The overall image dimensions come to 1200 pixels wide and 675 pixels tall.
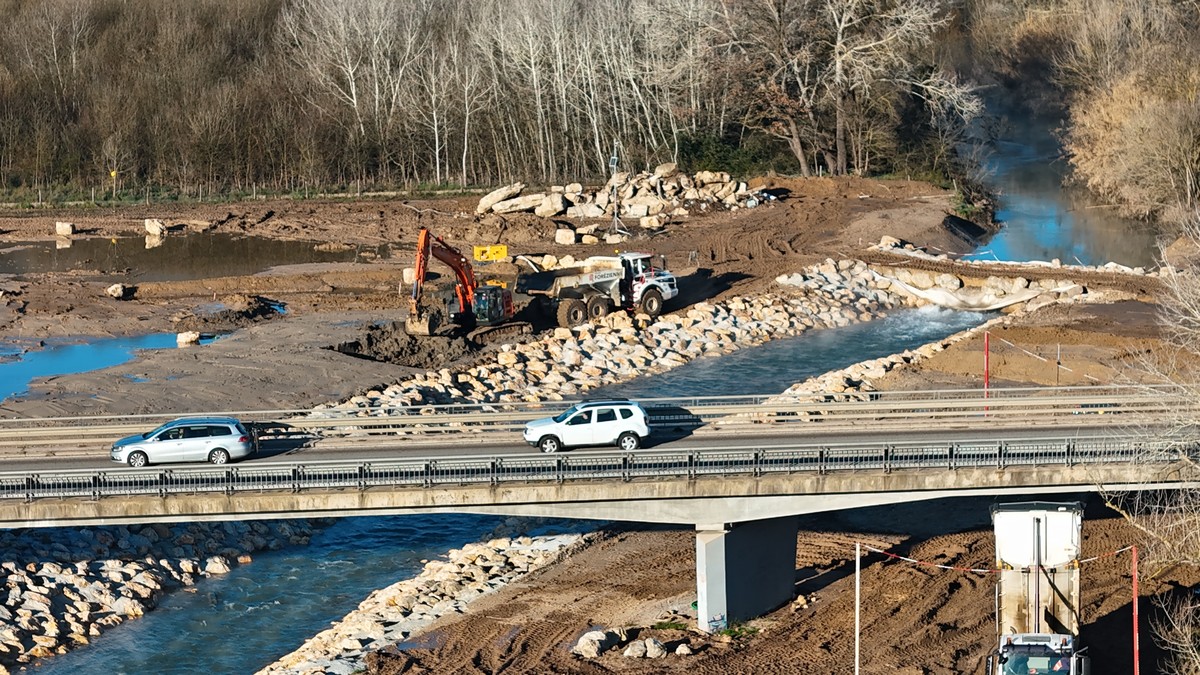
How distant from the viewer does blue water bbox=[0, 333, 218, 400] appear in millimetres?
55062

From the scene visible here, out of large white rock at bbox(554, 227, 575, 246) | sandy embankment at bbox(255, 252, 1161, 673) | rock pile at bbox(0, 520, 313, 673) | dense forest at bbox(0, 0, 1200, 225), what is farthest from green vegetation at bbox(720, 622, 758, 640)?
dense forest at bbox(0, 0, 1200, 225)

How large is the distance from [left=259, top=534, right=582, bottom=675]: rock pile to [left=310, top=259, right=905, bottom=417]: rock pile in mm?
6822

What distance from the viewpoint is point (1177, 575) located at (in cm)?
3359

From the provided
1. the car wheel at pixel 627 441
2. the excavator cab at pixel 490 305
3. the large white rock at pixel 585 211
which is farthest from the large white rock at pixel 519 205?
the car wheel at pixel 627 441

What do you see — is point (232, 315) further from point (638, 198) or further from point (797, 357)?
point (638, 198)

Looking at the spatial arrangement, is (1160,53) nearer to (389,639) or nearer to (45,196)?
(45,196)

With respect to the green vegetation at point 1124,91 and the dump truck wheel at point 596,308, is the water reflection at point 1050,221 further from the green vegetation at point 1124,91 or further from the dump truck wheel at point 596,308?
the dump truck wheel at point 596,308

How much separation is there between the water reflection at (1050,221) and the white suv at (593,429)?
4093cm

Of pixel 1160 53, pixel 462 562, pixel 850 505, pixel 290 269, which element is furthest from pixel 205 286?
pixel 1160 53

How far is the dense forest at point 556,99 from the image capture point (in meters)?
87.6

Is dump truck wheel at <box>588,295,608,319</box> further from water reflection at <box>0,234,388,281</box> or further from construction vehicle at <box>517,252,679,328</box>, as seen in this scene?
water reflection at <box>0,234,388,281</box>

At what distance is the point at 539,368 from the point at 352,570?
17.2 metres

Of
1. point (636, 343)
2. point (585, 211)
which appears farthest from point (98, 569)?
point (585, 211)

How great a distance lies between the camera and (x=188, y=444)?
36062 millimetres
